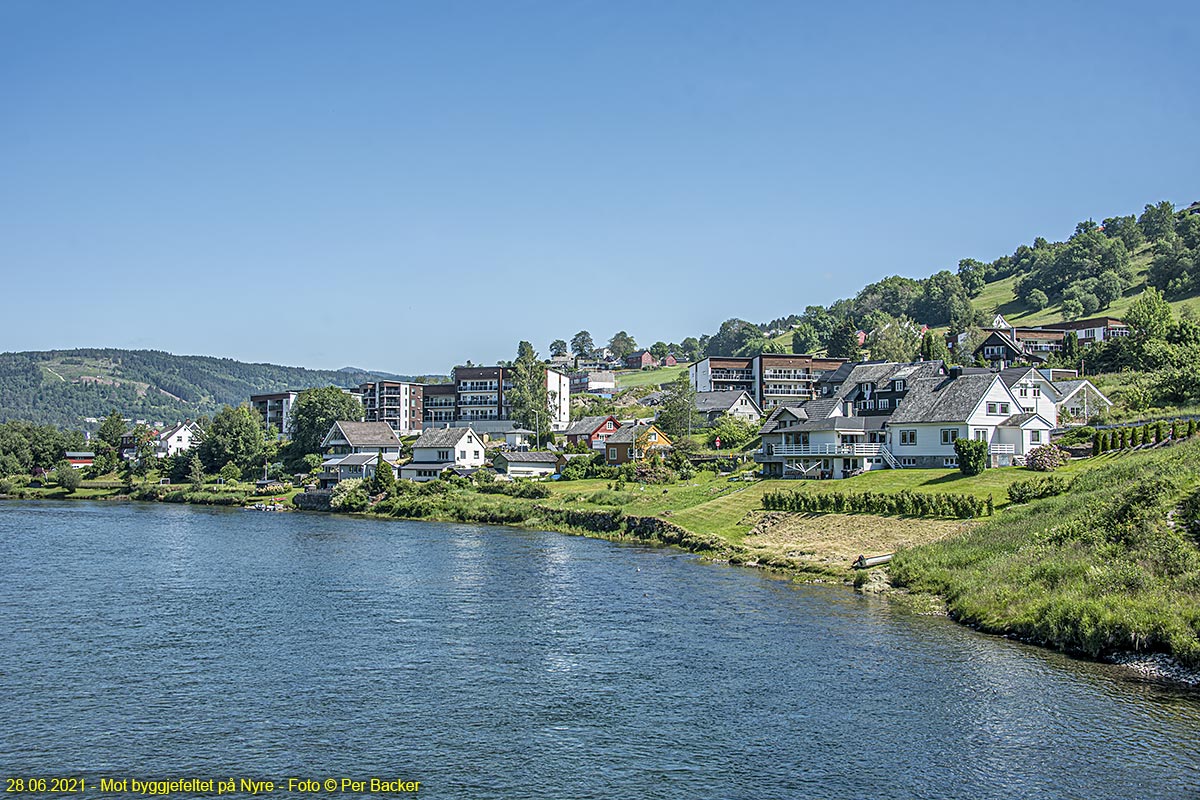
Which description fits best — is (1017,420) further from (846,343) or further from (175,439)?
(175,439)

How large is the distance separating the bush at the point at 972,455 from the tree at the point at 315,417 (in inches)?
3306

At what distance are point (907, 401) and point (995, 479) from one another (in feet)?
51.2

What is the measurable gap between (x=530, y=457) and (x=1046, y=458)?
181 feet

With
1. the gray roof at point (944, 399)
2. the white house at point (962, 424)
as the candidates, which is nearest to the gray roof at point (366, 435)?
the white house at point (962, 424)

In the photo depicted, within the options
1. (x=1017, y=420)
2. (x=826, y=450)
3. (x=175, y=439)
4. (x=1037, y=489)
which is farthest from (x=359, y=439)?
(x=1037, y=489)

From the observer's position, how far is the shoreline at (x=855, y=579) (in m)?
27.1

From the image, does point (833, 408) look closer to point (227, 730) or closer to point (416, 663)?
point (416, 663)

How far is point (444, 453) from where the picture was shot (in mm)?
104750

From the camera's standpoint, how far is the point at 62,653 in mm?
31344

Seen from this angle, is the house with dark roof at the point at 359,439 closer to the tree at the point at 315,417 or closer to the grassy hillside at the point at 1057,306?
the tree at the point at 315,417

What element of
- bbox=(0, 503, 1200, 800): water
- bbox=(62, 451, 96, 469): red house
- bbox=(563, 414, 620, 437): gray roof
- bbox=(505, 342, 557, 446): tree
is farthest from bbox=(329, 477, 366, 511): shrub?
bbox=(62, 451, 96, 469): red house

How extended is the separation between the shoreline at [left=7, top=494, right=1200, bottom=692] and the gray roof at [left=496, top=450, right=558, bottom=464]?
57.0 ft

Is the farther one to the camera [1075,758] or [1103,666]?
[1103,666]

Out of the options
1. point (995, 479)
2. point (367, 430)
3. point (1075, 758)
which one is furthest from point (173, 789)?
point (367, 430)
